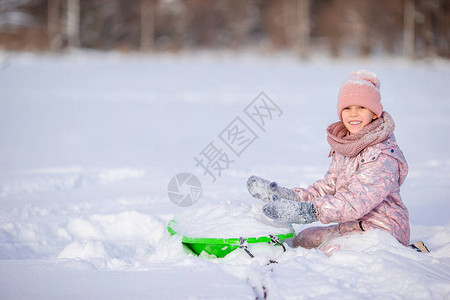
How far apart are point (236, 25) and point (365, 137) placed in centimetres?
2021

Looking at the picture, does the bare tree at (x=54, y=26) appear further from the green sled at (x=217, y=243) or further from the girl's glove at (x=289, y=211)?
the girl's glove at (x=289, y=211)

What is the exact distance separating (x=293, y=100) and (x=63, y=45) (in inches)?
413

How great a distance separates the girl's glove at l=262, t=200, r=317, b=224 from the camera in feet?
7.63

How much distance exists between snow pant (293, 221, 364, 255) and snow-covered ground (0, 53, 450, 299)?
116 mm

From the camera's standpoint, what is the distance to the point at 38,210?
11.3ft

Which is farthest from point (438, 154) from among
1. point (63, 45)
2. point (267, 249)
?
point (63, 45)

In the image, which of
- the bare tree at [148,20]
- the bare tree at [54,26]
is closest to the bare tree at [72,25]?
the bare tree at [54,26]

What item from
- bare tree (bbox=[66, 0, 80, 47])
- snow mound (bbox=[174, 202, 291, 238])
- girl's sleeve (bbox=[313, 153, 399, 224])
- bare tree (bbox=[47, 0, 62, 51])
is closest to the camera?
girl's sleeve (bbox=[313, 153, 399, 224])

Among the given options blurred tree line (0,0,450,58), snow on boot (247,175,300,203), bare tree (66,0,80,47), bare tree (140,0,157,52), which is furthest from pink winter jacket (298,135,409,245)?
bare tree (140,0,157,52)

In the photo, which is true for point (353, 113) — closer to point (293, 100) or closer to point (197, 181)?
point (197, 181)

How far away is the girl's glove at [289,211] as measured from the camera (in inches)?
91.5

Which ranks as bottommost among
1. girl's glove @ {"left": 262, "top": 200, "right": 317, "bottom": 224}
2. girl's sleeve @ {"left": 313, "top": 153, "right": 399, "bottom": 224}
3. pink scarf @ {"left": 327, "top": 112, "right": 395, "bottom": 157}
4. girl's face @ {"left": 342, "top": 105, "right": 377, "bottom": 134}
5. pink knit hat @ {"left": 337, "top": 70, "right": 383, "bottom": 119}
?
girl's glove @ {"left": 262, "top": 200, "right": 317, "bottom": 224}

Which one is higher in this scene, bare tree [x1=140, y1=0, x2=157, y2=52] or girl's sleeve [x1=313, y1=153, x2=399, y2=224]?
bare tree [x1=140, y1=0, x2=157, y2=52]

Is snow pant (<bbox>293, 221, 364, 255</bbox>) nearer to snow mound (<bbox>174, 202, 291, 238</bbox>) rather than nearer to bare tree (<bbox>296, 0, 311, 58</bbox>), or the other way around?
snow mound (<bbox>174, 202, 291, 238</bbox>)
